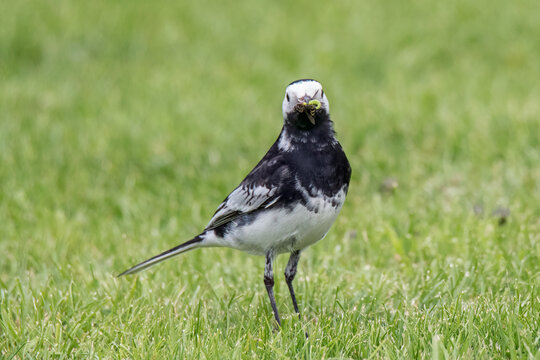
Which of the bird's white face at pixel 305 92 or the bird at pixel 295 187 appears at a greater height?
the bird's white face at pixel 305 92

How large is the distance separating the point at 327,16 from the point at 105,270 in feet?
25.1

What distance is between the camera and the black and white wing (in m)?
3.91

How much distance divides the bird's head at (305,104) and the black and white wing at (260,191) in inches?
9.3

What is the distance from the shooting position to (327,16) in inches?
464

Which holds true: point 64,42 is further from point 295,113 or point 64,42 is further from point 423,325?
point 423,325

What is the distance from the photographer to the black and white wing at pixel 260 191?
12.8ft

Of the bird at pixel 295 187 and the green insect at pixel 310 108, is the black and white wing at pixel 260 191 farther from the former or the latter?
the green insect at pixel 310 108

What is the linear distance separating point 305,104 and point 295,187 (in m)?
0.45

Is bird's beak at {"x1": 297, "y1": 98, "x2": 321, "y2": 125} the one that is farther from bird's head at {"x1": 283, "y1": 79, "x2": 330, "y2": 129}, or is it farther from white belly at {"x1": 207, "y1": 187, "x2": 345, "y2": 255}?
white belly at {"x1": 207, "y1": 187, "x2": 345, "y2": 255}

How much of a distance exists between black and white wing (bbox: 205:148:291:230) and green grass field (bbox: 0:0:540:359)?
55 centimetres

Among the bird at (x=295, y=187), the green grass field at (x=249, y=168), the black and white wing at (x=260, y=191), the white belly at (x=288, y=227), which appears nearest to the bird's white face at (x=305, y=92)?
the bird at (x=295, y=187)

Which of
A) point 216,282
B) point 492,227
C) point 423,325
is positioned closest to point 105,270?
point 216,282

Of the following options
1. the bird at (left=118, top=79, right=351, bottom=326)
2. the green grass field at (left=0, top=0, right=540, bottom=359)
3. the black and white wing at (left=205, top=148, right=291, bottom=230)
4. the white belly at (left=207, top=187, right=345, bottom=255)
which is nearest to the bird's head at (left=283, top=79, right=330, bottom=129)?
the bird at (left=118, top=79, right=351, bottom=326)

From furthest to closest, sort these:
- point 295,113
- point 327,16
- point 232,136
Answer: point 327,16 < point 232,136 < point 295,113
